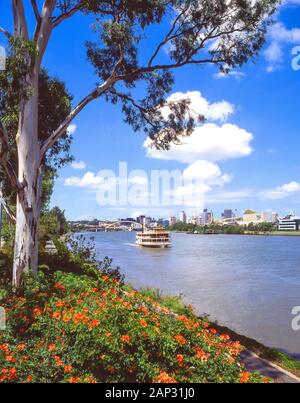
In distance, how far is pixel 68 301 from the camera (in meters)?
6.05

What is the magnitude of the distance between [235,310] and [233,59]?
11.3m

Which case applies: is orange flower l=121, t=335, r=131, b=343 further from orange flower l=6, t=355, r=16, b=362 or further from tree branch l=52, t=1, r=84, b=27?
tree branch l=52, t=1, r=84, b=27

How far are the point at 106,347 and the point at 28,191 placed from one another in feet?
15.5

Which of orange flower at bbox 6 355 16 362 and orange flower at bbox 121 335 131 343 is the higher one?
orange flower at bbox 121 335 131 343

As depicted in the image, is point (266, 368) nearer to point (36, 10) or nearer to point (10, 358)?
point (10, 358)

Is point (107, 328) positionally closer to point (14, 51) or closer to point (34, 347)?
point (34, 347)

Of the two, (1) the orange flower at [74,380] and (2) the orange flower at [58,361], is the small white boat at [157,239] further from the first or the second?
(1) the orange flower at [74,380]

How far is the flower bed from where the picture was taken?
455cm

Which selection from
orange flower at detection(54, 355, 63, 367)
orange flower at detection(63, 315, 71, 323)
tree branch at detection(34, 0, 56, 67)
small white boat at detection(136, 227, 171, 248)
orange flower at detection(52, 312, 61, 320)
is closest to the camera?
orange flower at detection(54, 355, 63, 367)

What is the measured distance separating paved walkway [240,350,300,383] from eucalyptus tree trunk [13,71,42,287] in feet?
15.3

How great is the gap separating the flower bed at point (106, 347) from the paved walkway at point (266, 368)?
959 mm

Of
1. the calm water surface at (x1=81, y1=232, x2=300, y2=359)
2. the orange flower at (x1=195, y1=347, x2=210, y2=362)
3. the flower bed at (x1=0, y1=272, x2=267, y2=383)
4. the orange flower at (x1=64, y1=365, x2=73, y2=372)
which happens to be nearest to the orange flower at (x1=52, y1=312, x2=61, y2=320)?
the flower bed at (x1=0, y1=272, x2=267, y2=383)

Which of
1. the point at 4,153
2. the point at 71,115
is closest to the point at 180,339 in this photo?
the point at 4,153
